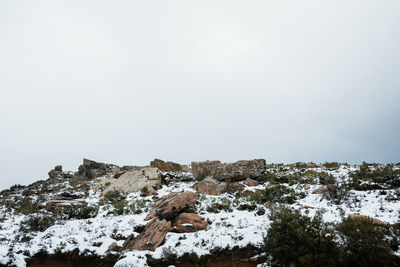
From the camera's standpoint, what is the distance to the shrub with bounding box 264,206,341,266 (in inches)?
252

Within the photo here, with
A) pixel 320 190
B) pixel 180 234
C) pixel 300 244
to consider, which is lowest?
pixel 180 234

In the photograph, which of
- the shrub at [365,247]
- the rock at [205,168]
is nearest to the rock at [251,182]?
the rock at [205,168]

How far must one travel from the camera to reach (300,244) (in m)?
7.17

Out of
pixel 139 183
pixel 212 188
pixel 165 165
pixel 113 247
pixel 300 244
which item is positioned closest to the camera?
pixel 300 244

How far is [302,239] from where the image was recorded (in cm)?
716

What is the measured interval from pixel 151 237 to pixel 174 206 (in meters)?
2.27

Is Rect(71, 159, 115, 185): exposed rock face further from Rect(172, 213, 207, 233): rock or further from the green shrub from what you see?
Rect(172, 213, 207, 233): rock

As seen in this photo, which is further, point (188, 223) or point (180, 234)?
point (188, 223)

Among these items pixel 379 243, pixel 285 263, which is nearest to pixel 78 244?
pixel 285 263

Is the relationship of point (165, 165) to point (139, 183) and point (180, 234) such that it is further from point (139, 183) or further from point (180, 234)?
point (180, 234)

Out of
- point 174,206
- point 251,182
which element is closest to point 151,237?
point 174,206

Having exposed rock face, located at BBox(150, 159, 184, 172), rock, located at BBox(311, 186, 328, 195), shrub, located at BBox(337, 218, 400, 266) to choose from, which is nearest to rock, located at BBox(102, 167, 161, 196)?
exposed rock face, located at BBox(150, 159, 184, 172)

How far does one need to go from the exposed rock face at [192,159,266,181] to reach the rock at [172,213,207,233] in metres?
8.19

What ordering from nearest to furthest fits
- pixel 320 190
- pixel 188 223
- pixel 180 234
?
pixel 180 234 < pixel 188 223 < pixel 320 190
